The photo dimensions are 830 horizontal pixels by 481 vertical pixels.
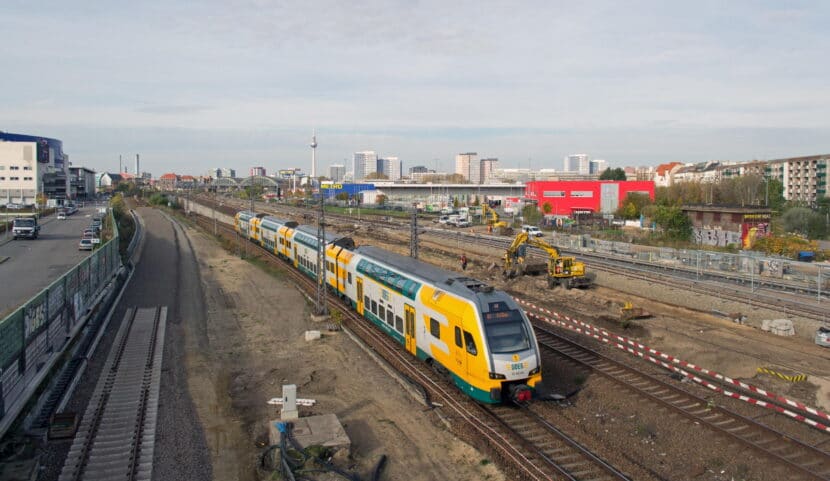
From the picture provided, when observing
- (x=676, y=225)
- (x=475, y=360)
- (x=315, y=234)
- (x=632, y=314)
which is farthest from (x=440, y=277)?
(x=676, y=225)

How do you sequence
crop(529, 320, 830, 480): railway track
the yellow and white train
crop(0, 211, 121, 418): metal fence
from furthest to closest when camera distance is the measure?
1. the yellow and white train
2. crop(0, 211, 121, 418): metal fence
3. crop(529, 320, 830, 480): railway track

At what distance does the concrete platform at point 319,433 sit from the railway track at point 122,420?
256 cm

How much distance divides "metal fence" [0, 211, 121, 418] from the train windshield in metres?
10.8

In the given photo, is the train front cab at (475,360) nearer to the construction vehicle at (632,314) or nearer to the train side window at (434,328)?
the train side window at (434,328)

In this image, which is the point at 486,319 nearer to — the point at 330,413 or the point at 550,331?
the point at 330,413

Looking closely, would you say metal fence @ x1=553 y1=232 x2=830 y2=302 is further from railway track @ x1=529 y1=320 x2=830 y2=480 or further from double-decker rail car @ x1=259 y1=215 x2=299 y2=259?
double-decker rail car @ x1=259 y1=215 x2=299 y2=259

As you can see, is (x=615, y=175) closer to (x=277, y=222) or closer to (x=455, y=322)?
(x=277, y=222)

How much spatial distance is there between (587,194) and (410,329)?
70238 mm

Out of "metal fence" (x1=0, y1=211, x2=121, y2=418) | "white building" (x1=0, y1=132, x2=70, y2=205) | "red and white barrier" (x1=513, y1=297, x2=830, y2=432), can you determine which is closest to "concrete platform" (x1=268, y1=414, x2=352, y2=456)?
"metal fence" (x1=0, y1=211, x2=121, y2=418)

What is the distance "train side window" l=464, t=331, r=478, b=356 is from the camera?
14136mm

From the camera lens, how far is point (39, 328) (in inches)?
636

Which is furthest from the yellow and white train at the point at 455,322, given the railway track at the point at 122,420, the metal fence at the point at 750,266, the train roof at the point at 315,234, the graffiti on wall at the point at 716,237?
the graffiti on wall at the point at 716,237

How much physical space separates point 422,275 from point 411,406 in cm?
447

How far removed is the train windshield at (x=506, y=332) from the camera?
14023 mm
